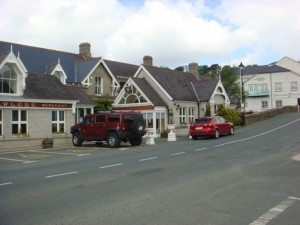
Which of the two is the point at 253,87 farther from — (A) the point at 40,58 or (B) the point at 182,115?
(A) the point at 40,58

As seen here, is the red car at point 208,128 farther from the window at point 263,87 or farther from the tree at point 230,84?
the window at point 263,87

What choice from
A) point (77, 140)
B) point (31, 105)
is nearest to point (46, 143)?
point (77, 140)

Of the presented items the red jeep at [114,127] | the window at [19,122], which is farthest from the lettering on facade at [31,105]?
the red jeep at [114,127]

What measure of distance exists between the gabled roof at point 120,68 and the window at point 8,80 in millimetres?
14917

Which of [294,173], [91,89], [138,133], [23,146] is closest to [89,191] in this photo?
[294,173]

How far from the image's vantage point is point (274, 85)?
71688 millimetres

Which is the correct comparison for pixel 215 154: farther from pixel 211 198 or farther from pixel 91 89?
pixel 91 89

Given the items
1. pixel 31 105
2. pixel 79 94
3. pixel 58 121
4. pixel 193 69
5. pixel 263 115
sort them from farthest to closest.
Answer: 1. pixel 193 69
2. pixel 263 115
3. pixel 79 94
4. pixel 58 121
5. pixel 31 105

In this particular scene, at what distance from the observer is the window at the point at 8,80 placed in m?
24.7

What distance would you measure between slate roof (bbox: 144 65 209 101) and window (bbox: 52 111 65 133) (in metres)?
11.2

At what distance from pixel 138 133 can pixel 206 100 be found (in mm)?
16650

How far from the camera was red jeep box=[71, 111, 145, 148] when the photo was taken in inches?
874

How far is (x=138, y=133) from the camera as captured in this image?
74.1 ft

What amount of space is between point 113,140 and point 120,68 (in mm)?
21798
